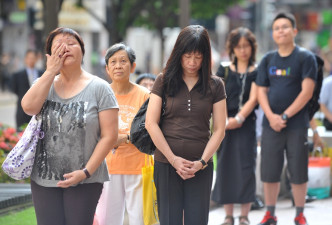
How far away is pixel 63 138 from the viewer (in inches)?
174

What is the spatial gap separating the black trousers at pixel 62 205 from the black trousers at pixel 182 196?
2.11 feet

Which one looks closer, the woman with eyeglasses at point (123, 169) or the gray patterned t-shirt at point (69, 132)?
the gray patterned t-shirt at point (69, 132)

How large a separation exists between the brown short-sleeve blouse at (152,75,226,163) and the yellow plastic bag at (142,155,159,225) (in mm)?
465

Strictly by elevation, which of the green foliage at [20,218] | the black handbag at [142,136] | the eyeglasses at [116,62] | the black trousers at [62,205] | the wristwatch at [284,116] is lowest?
the green foliage at [20,218]

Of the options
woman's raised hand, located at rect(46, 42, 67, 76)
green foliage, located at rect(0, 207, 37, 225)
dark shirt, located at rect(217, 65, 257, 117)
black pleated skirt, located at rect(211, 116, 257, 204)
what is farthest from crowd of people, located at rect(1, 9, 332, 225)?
black pleated skirt, located at rect(211, 116, 257, 204)

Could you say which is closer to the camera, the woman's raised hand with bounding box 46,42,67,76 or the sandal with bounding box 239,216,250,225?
the woman's raised hand with bounding box 46,42,67,76

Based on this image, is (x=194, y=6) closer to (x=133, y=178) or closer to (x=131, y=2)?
(x=131, y=2)

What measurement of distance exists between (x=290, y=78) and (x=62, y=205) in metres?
3.19

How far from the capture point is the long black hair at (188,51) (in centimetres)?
480

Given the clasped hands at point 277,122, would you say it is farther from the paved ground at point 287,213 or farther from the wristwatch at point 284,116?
the paved ground at point 287,213

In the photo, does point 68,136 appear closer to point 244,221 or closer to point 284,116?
point 284,116

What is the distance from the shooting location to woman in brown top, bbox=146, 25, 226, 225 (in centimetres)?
484

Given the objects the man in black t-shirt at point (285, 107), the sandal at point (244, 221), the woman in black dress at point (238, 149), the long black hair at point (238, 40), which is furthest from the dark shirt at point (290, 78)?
the sandal at point (244, 221)

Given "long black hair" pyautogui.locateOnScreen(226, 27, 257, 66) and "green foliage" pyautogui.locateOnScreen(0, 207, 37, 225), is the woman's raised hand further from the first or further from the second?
"long black hair" pyautogui.locateOnScreen(226, 27, 257, 66)
